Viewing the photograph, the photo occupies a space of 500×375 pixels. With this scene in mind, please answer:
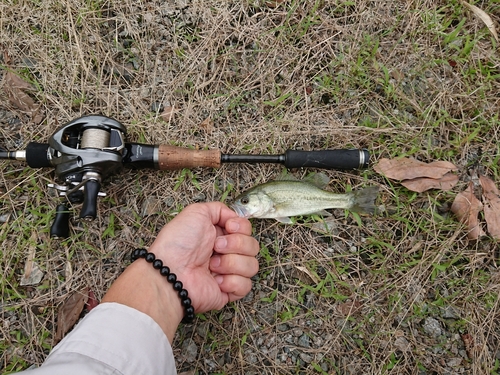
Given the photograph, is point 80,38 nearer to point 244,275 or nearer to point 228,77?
point 228,77

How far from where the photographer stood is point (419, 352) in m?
3.37

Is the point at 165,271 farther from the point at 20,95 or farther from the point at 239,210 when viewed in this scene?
the point at 20,95

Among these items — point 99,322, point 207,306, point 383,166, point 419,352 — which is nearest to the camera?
point 99,322

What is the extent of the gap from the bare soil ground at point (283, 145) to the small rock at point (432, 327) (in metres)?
0.03

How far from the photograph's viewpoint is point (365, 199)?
3465 mm

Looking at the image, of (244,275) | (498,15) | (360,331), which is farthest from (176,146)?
(498,15)

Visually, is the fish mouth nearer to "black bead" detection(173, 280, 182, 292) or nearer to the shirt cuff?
"black bead" detection(173, 280, 182, 292)

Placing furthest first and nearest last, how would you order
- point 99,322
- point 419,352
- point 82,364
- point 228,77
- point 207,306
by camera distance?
point 228,77 < point 419,352 < point 207,306 < point 99,322 < point 82,364

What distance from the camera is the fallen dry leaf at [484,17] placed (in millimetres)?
3908

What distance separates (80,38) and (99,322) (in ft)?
9.49

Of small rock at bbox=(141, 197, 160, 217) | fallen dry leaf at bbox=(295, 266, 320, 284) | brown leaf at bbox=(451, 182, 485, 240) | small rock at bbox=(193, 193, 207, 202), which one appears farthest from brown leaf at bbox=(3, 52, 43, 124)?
brown leaf at bbox=(451, 182, 485, 240)

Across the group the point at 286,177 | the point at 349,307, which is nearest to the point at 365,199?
the point at 286,177

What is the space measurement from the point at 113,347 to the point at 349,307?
2.08 metres

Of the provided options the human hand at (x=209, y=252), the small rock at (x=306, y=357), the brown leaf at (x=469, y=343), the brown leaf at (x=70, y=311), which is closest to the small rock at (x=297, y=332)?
the small rock at (x=306, y=357)
